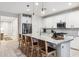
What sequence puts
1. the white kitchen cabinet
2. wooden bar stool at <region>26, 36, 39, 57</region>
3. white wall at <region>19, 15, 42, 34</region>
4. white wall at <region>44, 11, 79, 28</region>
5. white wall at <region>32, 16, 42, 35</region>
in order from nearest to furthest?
1. the white kitchen cabinet
2. wooden bar stool at <region>26, 36, 39, 57</region>
3. white wall at <region>44, 11, 79, 28</region>
4. white wall at <region>19, 15, 42, 34</region>
5. white wall at <region>32, 16, 42, 35</region>

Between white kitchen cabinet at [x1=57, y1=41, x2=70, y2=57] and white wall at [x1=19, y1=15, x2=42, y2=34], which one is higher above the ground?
white wall at [x1=19, y1=15, x2=42, y2=34]

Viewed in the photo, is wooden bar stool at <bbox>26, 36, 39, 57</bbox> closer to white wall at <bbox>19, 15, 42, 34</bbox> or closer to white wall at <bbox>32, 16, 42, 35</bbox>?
white wall at <bbox>19, 15, 42, 34</bbox>

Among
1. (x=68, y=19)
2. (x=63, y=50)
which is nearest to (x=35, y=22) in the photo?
(x=68, y=19)

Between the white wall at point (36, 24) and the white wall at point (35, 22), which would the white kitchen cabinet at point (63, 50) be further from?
the white wall at point (36, 24)

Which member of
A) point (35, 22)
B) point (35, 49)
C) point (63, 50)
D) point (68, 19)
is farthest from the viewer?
point (35, 22)

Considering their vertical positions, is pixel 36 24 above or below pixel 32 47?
above

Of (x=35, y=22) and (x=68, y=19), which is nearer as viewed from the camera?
(x=68, y=19)

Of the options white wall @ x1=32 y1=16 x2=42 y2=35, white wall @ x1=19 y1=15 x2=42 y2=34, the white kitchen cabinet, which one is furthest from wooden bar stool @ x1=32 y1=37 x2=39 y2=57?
white wall @ x1=32 y1=16 x2=42 y2=35

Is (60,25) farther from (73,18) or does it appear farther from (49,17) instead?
(49,17)

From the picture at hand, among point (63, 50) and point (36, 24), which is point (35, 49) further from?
point (36, 24)

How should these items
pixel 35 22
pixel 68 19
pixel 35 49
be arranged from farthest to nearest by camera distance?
pixel 35 22 < pixel 68 19 < pixel 35 49

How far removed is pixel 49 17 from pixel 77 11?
9.58 ft

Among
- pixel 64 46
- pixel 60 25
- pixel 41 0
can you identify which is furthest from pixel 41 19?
pixel 64 46

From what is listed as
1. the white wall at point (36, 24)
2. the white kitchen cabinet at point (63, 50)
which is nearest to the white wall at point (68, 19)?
the white wall at point (36, 24)
